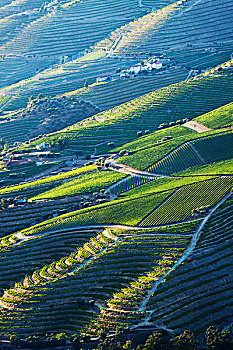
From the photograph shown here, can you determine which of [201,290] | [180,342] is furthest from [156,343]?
[201,290]

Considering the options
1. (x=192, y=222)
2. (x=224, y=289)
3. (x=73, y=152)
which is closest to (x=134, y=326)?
(x=224, y=289)

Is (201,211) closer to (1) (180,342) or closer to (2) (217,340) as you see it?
(2) (217,340)

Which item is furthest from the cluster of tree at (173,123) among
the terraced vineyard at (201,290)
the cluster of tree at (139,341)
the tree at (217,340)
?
the tree at (217,340)

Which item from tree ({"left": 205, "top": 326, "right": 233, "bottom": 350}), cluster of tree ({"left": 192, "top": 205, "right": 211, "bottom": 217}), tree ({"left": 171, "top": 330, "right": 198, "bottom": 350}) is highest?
cluster of tree ({"left": 192, "top": 205, "right": 211, "bottom": 217})

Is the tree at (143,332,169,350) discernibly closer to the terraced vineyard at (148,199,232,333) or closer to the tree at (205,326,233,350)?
the terraced vineyard at (148,199,232,333)

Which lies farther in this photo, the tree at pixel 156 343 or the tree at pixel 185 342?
the tree at pixel 156 343

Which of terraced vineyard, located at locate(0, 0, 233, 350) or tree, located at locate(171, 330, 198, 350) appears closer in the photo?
tree, located at locate(171, 330, 198, 350)

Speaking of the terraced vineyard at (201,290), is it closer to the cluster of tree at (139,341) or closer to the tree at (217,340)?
the cluster of tree at (139,341)

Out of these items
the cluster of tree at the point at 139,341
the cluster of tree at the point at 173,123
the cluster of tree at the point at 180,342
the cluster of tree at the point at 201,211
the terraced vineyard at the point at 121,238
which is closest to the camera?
the cluster of tree at the point at 180,342

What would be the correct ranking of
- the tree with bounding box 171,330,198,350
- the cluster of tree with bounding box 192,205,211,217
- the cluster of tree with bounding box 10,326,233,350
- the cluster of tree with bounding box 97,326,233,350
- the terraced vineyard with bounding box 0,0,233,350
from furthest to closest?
the cluster of tree with bounding box 192,205,211,217, the terraced vineyard with bounding box 0,0,233,350, the cluster of tree with bounding box 10,326,233,350, the cluster of tree with bounding box 97,326,233,350, the tree with bounding box 171,330,198,350

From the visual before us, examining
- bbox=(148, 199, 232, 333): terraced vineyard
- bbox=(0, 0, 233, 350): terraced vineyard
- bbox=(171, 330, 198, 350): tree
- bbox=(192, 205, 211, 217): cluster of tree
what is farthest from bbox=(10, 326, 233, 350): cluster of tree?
bbox=(192, 205, 211, 217): cluster of tree
